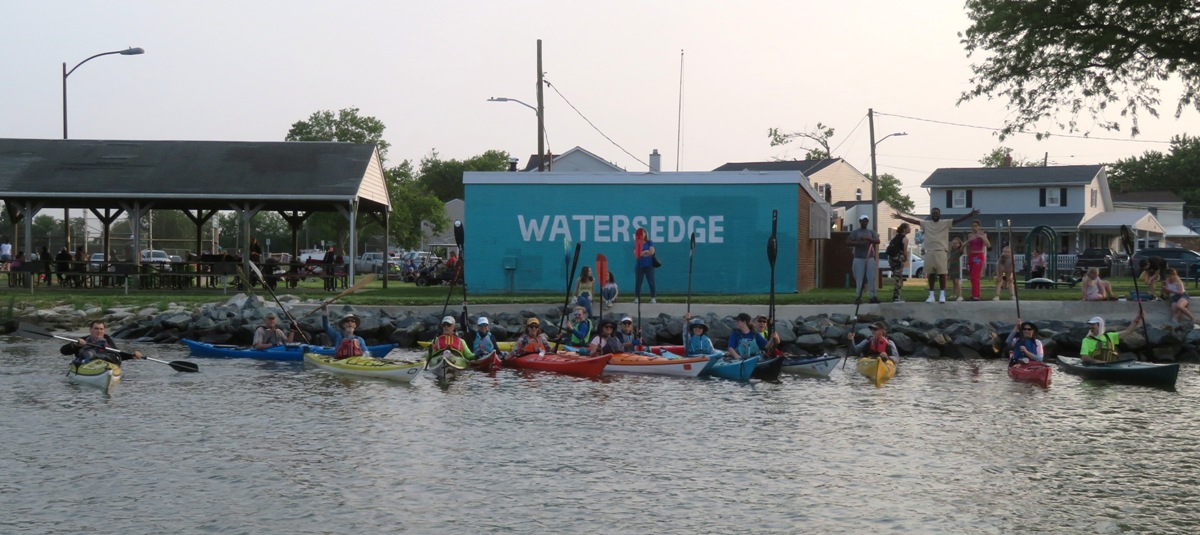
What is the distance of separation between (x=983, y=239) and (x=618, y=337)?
884cm

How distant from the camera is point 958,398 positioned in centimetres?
2000

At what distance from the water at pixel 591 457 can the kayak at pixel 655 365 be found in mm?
275

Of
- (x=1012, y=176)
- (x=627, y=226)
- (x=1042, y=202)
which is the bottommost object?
(x=627, y=226)

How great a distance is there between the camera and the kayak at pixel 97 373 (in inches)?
806

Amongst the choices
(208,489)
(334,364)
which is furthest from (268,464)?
(334,364)

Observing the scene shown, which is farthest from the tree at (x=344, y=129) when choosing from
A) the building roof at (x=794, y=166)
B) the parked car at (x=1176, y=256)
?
the parked car at (x=1176, y=256)

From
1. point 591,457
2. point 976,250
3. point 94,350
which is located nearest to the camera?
point 591,457

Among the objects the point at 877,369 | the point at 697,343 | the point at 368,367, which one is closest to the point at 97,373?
the point at 368,367

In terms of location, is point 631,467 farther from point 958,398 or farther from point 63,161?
point 63,161

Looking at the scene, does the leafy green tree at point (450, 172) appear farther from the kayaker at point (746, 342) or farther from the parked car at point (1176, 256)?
the kayaker at point (746, 342)

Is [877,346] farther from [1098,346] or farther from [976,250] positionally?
[976,250]

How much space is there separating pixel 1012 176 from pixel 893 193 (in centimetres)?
3645

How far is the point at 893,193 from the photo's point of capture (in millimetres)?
105250

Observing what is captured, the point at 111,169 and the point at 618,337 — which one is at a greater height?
the point at 111,169
